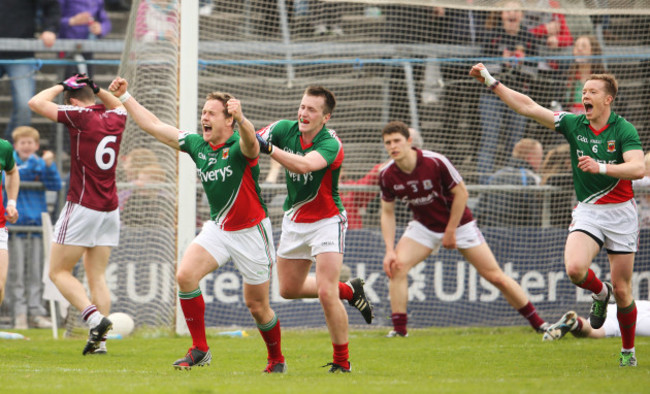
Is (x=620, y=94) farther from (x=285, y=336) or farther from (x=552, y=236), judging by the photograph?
(x=285, y=336)

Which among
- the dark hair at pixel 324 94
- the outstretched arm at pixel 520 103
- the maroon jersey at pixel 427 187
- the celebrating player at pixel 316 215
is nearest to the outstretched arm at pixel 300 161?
the celebrating player at pixel 316 215

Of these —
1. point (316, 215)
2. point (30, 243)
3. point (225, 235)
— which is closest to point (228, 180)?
point (225, 235)

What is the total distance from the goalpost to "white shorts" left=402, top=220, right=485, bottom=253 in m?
1.26

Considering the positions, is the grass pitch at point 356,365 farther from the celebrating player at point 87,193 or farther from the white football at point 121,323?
the celebrating player at point 87,193

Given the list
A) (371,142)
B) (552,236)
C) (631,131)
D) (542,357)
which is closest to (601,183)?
(631,131)

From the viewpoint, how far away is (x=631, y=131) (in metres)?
7.88

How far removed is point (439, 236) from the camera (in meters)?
11.0

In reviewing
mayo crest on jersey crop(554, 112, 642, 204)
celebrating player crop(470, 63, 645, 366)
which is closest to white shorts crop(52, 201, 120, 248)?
celebrating player crop(470, 63, 645, 366)

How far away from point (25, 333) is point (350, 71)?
19.3 ft

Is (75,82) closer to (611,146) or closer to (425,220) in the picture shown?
Answer: (425,220)

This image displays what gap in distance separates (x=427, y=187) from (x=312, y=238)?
3.55 meters

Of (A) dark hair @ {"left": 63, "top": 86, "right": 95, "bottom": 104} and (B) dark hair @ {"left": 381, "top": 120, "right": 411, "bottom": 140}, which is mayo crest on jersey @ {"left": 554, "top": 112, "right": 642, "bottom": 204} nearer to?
(B) dark hair @ {"left": 381, "top": 120, "right": 411, "bottom": 140}

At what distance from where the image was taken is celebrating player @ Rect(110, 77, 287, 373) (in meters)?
7.28

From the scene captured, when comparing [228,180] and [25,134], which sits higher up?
[25,134]
